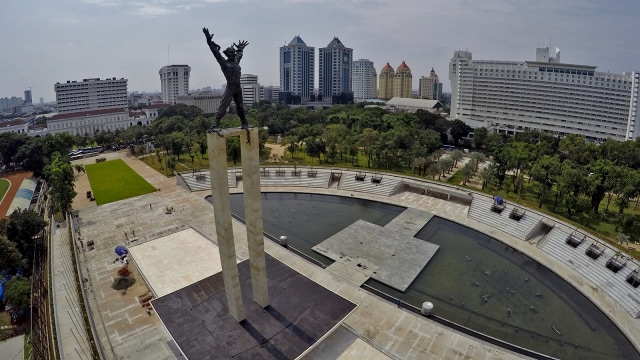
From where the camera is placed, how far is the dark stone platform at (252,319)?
18375mm

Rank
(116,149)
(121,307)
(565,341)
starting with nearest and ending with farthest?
(565,341) < (121,307) < (116,149)

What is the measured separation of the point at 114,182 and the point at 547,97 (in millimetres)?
97229

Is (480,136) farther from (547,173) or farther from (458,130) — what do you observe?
(547,173)

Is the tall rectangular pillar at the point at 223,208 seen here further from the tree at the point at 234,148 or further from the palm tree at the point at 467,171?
the tree at the point at 234,148

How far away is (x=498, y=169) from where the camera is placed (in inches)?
1850

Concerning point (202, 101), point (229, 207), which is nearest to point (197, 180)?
point (229, 207)

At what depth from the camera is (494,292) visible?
2689 cm

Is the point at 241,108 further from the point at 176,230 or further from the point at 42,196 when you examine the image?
the point at 42,196

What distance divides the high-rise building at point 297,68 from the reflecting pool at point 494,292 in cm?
14065

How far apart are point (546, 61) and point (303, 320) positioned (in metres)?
106

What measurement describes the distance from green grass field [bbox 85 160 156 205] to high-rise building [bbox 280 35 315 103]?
116954mm

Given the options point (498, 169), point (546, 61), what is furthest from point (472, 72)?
point (498, 169)

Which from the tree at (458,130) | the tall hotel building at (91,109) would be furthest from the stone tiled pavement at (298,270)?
the tall hotel building at (91,109)

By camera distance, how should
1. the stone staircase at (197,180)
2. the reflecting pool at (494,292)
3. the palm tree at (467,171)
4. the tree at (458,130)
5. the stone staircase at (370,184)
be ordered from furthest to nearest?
the tree at (458,130), the palm tree at (467,171), the stone staircase at (197,180), the stone staircase at (370,184), the reflecting pool at (494,292)
